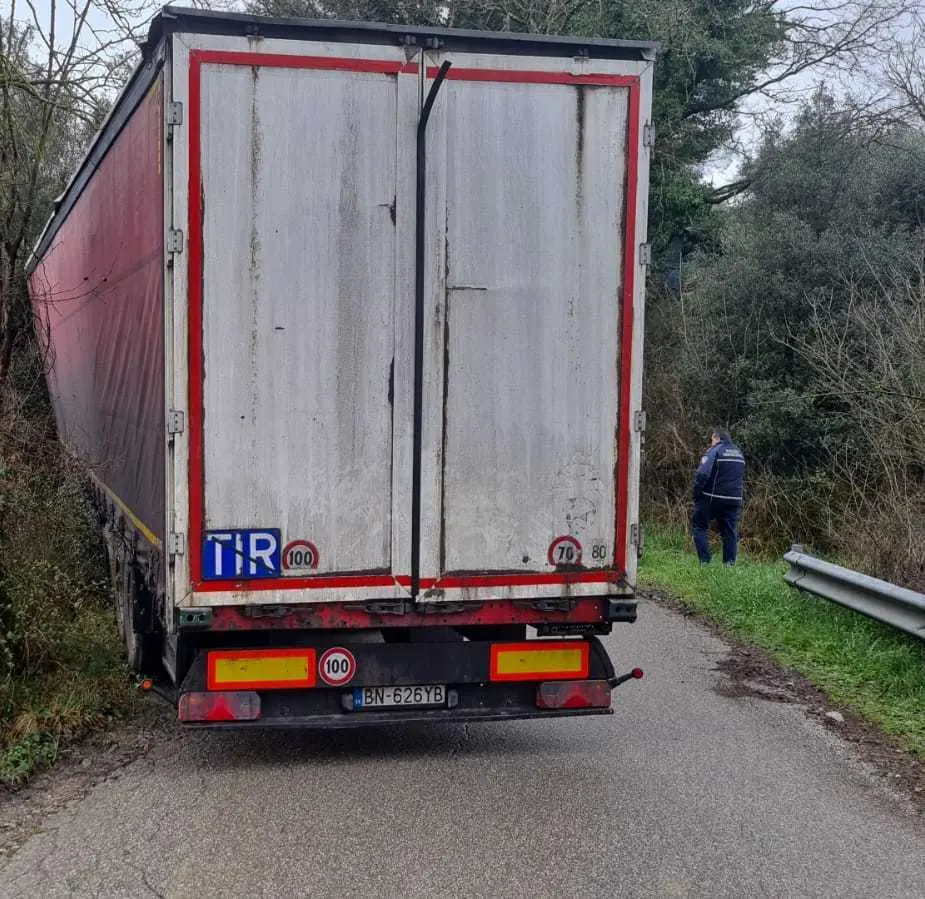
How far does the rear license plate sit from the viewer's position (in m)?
5.68

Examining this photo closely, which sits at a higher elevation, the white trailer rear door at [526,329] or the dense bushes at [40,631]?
the white trailer rear door at [526,329]

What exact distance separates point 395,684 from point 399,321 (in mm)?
1874

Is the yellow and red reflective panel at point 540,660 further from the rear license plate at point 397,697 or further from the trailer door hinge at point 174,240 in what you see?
the trailer door hinge at point 174,240

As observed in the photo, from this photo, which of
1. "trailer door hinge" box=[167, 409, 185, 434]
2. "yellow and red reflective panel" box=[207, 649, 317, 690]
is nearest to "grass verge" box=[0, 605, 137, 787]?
"yellow and red reflective panel" box=[207, 649, 317, 690]

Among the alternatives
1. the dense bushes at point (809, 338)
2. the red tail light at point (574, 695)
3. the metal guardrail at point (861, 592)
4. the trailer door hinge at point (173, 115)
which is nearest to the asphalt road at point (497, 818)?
the red tail light at point (574, 695)

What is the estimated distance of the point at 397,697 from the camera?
573 centimetres

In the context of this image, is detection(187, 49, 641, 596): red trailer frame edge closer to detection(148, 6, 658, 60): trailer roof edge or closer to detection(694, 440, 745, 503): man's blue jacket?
detection(148, 6, 658, 60): trailer roof edge

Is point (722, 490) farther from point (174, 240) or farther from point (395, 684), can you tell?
point (174, 240)

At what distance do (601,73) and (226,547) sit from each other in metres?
2.97

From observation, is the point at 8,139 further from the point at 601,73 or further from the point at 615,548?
the point at 615,548

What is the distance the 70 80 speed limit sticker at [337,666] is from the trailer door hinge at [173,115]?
2640 mm

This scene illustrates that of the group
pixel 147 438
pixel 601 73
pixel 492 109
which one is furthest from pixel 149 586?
pixel 601 73

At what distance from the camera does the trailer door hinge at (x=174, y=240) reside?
5.05 metres

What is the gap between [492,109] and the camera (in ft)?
17.6
